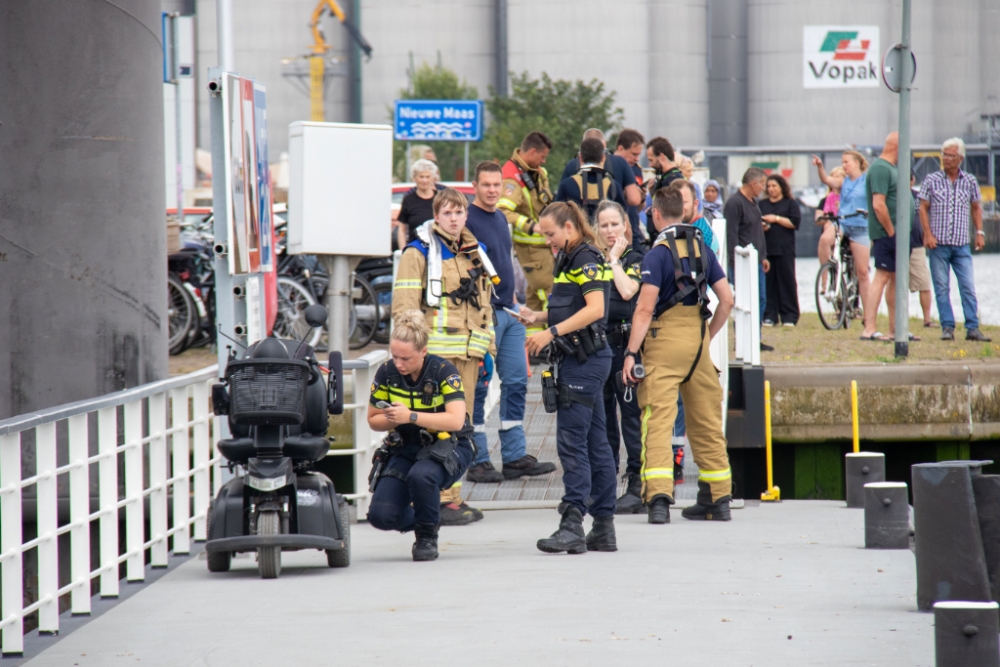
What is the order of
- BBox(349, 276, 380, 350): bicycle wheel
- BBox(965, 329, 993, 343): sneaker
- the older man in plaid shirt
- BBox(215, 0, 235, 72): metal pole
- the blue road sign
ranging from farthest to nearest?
1. the blue road sign
2. BBox(349, 276, 380, 350): bicycle wheel
3. the older man in plaid shirt
4. BBox(965, 329, 993, 343): sneaker
5. BBox(215, 0, 235, 72): metal pole

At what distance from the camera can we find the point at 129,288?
287 inches

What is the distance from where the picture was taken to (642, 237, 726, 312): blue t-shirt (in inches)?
292

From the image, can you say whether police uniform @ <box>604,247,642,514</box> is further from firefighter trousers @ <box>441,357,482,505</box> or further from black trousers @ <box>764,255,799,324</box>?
black trousers @ <box>764,255,799,324</box>

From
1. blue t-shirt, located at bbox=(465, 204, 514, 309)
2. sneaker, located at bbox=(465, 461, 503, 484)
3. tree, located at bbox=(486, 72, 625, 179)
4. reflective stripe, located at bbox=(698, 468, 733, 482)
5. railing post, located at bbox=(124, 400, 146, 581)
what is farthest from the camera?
tree, located at bbox=(486, 72, 625, 179)

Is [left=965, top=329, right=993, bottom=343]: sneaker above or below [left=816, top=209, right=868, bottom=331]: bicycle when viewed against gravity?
below

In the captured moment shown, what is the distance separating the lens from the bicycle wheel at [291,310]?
1270 centimetres

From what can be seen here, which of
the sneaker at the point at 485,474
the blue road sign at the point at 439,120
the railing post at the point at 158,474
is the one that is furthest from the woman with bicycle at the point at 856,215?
the blue road sign at the point at 439,120

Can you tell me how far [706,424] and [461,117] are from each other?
56.0 ft

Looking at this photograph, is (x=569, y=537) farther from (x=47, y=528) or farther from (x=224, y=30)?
(x=224, y=30)

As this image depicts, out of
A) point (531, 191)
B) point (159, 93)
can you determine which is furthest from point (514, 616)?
point (531, 191)

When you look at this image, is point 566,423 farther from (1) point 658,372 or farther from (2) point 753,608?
(2) point 753,608

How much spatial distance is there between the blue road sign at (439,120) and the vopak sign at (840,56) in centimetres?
3478

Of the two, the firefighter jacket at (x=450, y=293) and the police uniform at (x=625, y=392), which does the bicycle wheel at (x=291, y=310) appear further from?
the firefighter jacket at (x=450, y=293)

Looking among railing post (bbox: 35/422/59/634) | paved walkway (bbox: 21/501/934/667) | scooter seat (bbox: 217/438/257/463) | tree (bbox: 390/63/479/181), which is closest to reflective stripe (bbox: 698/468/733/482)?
paved walkway (bbox: 21/501/934/667)
